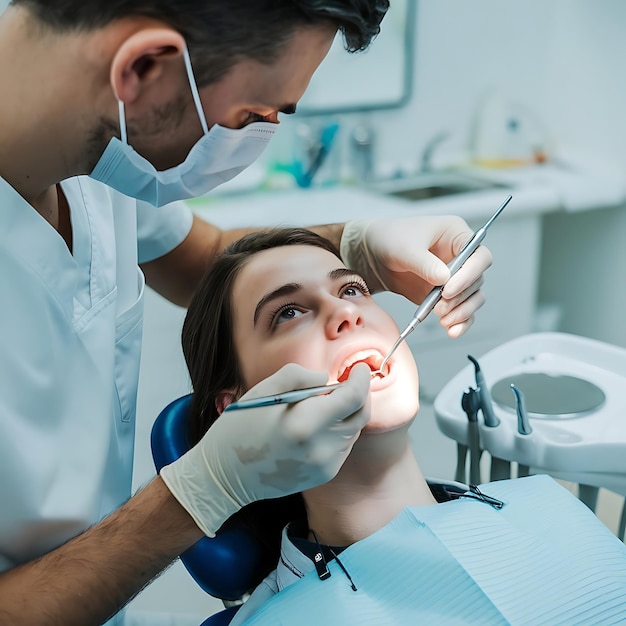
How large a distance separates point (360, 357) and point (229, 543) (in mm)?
392

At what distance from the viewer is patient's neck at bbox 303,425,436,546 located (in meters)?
1.30

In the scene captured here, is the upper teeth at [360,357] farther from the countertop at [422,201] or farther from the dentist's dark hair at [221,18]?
the countertop at [422,201]

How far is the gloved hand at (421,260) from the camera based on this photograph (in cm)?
140

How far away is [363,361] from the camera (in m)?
1.28

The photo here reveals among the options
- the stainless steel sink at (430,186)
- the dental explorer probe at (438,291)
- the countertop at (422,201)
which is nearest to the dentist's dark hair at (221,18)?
the dental explorer probe at (438,291)

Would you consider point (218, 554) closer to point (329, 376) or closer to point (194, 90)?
point (329, 376)

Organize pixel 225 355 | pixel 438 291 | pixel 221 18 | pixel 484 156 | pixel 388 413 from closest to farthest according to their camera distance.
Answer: pixel 221 18 → pixel 388 413 → pixel 438 291 → pixel 225 355 → pixel 484 156

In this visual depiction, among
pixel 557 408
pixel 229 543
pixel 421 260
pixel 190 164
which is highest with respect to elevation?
pixel 190 164

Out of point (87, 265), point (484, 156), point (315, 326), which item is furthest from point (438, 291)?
point (484, 156)

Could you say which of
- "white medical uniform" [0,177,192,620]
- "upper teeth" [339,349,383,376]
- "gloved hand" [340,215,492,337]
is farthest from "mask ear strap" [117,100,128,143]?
"gloved hand" [340,215,492,337]

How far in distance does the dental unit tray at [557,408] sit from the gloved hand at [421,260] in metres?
0.21

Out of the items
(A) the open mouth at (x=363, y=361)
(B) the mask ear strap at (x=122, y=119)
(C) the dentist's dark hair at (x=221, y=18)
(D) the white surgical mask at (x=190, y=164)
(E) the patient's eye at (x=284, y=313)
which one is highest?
(C) the dentist's dark hair at (x=221, y=18)

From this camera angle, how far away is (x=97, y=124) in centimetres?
103

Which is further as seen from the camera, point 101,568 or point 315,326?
point 315,326
